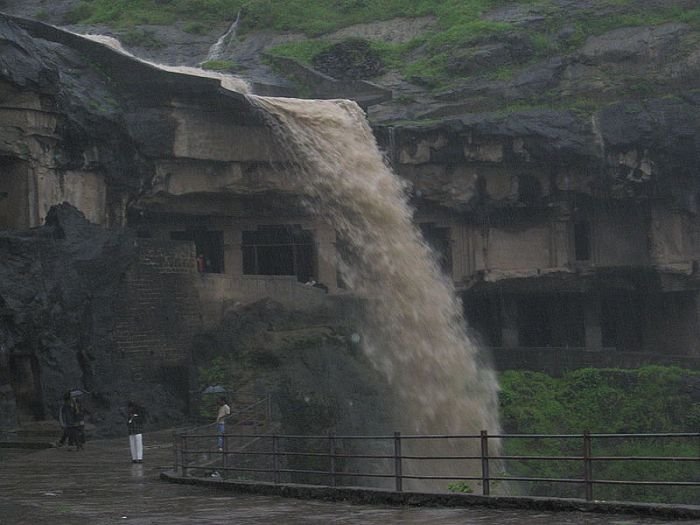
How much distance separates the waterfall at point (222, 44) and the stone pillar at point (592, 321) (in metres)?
15.6

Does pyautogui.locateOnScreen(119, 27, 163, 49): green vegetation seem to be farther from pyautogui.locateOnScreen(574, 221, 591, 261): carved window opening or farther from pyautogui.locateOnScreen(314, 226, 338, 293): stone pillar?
pyautogui.locateOnScreen(574, 221, 591, 261): carved window opening

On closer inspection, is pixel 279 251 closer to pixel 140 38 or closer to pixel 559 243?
pixel 559 243

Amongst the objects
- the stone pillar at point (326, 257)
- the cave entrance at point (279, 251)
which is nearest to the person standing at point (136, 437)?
the stone pillar at point (326, 257)

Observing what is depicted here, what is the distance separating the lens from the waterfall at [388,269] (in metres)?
34.5

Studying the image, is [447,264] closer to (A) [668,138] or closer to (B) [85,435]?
(A) [668,138]

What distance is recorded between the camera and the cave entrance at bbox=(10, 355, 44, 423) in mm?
27828

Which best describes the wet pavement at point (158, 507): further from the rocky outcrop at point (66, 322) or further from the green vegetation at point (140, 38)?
the green vegetation at point (140, 38)

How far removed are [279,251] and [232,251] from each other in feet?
5.71

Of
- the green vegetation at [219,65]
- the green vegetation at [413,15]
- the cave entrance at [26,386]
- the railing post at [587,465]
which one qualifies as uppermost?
the green vegetation at [413,15]

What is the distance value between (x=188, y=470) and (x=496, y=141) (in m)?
21.7

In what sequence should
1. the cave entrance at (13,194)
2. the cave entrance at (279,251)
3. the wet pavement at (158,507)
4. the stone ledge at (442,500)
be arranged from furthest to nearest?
the cave entrance at (279,251)
the cave entrance at (13,194)
the wet pavement at (158,507)
the stone ledge at (442,500)

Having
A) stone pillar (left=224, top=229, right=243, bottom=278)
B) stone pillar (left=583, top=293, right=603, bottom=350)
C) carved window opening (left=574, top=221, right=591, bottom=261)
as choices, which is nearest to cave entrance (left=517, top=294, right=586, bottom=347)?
stone pillar (left=583, top=293, right=603, bottom=350)

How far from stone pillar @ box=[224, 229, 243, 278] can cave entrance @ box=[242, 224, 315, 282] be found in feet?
1.61

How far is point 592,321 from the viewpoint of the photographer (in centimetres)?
4238
